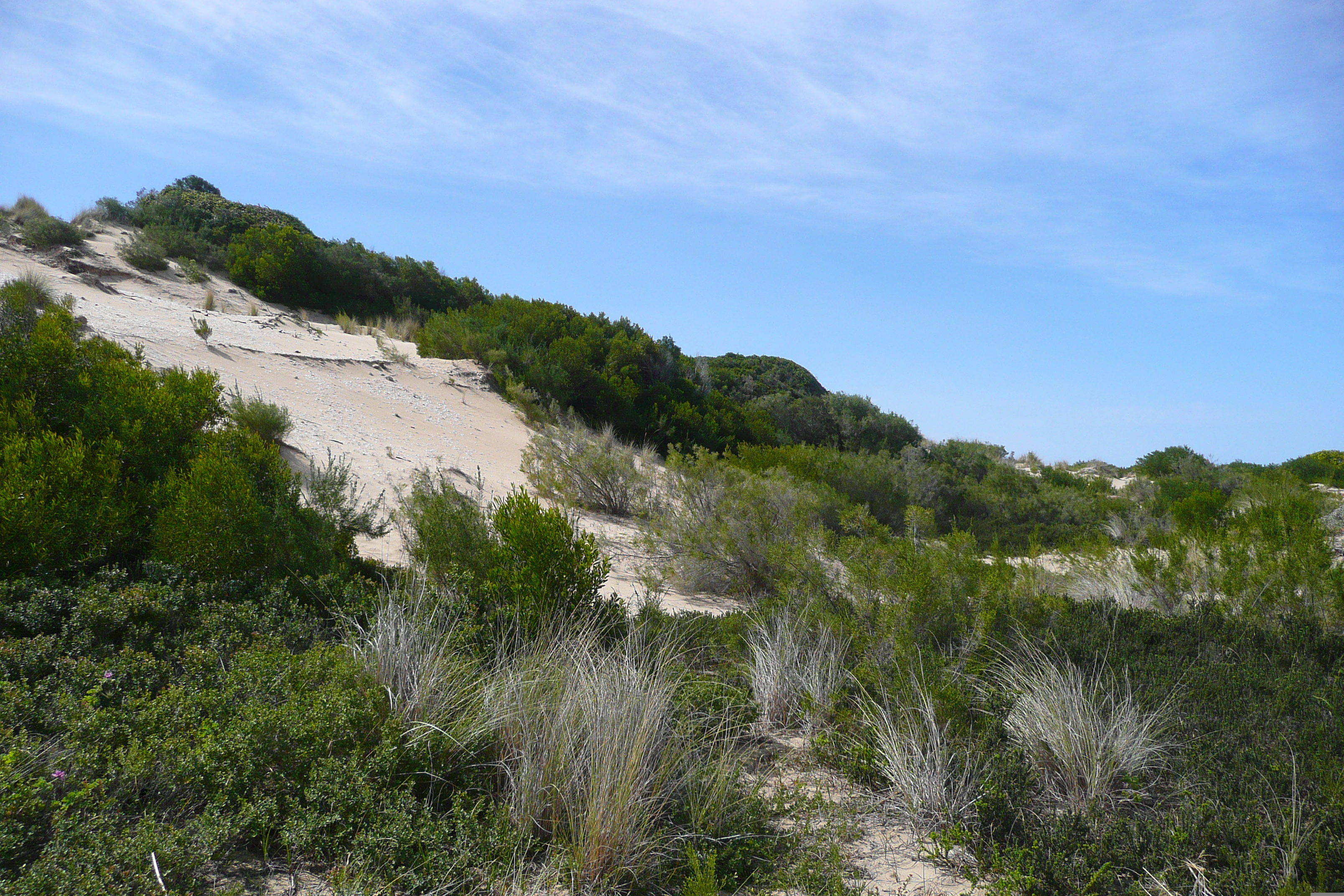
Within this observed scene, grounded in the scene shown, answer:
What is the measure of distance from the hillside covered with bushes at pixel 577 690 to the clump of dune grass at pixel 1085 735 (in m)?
0.02

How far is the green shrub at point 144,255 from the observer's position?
1694 centimetres

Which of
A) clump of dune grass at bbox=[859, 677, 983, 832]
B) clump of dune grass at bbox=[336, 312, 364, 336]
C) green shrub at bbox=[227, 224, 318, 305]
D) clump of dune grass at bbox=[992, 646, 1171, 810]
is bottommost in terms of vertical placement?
clump of dune grass at bbox=[859, 677, 983, 832]

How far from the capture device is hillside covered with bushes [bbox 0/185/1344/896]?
9.26ft

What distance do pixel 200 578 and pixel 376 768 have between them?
8.32ft

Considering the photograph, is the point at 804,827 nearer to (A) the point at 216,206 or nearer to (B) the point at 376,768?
(B) the point at 376,768

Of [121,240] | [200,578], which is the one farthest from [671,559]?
[121,240]

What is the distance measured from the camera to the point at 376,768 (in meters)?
3.09

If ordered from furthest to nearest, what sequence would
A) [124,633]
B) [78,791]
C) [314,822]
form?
[124,633], [314,822], [78,791]

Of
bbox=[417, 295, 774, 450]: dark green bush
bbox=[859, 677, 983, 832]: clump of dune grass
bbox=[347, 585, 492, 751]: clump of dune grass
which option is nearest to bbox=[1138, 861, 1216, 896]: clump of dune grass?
bbox=[859, 677, 983, 832]: clump of dune grass

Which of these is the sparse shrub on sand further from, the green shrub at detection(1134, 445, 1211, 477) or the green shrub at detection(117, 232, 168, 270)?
the green shrub at detection(1134, 445, 1211, 477)

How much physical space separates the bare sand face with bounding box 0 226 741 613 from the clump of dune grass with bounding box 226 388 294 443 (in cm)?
28

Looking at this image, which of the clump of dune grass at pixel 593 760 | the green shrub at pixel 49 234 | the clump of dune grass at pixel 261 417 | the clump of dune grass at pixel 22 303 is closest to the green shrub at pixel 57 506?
the clump of dune grass at pixel 22 303

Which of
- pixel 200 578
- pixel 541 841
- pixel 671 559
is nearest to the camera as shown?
pixel 541 841

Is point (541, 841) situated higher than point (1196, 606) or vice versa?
point (1196, 606)
